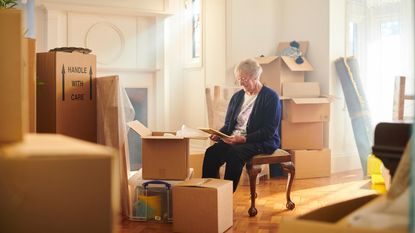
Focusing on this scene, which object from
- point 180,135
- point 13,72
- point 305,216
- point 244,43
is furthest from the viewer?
point 244,43

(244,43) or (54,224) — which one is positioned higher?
(244,43)

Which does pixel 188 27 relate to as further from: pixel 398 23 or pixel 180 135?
pixel 180 135

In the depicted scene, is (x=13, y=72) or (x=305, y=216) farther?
(x=13, y=72)

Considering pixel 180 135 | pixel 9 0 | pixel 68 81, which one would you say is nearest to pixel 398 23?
pixel 180 135

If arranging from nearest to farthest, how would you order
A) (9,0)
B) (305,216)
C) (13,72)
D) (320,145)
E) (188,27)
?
(305,216) → (13,72) → (9,0) → (320,145) → (188,27)

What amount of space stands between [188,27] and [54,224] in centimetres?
535

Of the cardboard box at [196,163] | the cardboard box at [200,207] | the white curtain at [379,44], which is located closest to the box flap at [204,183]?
the cardboard box at [200,207]

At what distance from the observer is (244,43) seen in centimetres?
581

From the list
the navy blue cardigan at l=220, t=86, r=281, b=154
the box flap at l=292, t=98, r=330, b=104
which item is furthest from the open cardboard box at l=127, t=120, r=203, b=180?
the box flap at l=292, t=98, r=330, b=104

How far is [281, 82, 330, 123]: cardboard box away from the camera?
522 cm

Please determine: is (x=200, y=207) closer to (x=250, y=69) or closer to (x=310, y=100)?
(x=250, y=69)

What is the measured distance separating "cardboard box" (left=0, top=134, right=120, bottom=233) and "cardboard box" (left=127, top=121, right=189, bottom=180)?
2183mm

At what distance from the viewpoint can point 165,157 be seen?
3.49 m

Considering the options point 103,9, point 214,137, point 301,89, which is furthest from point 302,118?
point 103,9
